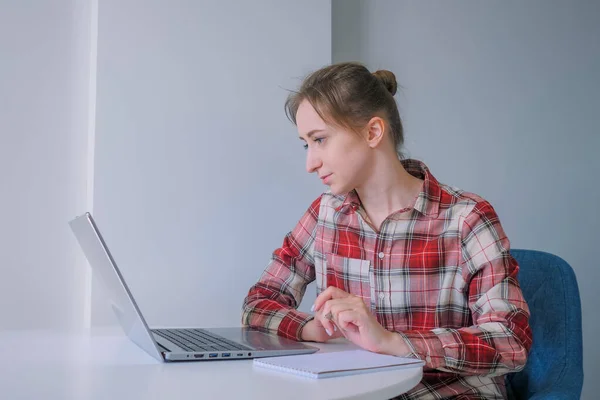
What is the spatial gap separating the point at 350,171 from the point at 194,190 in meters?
0.58

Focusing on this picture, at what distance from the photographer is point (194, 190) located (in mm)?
1876

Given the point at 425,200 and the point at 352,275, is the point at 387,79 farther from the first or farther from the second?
the point at 352,275

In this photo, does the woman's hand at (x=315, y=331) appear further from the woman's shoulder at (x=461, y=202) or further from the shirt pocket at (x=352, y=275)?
the woman's shoulder at (x=461, y=202)

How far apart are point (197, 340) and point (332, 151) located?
49 centimetres

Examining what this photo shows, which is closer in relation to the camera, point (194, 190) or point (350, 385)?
point (350, 385)

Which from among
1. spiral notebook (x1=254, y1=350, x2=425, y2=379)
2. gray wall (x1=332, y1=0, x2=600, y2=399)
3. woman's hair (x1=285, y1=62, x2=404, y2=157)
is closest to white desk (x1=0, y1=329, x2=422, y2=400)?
spiral notebook (x1=254, y1=350, x2=425, y2=379)

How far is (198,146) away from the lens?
1.88m

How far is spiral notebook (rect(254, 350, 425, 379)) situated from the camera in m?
0.93

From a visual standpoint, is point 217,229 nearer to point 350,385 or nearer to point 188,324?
point 188,324

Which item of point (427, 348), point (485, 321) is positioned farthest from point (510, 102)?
point (427, 348)

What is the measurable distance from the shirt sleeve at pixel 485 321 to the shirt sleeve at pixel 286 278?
379 mm

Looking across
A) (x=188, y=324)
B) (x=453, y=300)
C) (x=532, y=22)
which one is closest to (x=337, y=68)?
(x=453, y=300)

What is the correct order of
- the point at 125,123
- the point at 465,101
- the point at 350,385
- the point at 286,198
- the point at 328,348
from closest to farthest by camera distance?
the point at 350,385
the point at 328,348
the point at 125,123
the point at 286,198
the point at 465,101

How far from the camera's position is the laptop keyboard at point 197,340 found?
111cm
